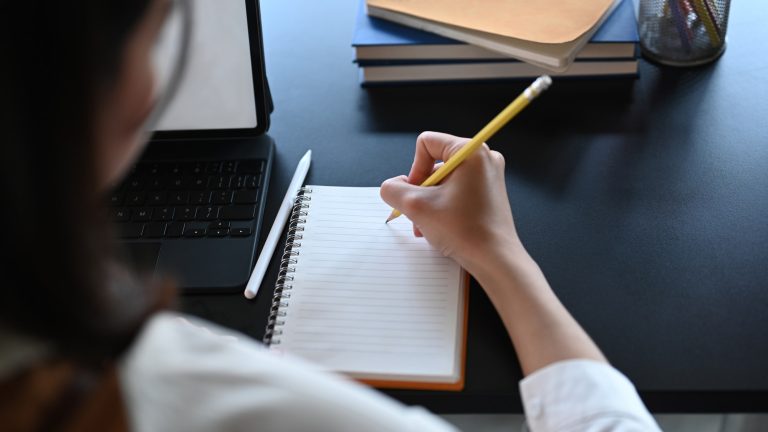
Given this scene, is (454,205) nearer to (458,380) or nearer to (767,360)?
(458,380)

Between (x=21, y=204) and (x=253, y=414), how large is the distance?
0.57 feet

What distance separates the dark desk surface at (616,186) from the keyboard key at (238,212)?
0.9 inches

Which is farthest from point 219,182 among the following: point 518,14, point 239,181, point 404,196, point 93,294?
point 93,294

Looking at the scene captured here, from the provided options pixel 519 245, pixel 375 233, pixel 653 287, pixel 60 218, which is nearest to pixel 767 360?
pixel 653 287

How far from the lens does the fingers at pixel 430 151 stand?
97cm

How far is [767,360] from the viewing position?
81cm

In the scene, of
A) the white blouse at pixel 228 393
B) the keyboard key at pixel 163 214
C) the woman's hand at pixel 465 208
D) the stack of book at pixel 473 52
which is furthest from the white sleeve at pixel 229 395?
the stack of book at pixel 473 52

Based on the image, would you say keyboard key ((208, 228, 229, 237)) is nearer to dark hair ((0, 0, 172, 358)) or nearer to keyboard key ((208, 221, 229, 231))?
keyboard key ((208, 221, 229, 231))

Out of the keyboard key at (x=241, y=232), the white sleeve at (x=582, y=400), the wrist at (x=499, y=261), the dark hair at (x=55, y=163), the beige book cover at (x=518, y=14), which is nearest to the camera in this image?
the dark hair at (x=55, y=163)

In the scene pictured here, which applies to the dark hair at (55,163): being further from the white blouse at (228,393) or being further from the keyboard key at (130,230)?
the keyboard key at (130,230)

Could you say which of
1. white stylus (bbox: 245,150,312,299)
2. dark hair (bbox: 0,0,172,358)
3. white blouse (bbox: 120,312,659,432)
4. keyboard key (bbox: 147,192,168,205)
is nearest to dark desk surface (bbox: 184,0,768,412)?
white stylus (bbox: 245,150,312,299)

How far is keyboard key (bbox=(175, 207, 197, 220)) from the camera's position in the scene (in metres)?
0.99

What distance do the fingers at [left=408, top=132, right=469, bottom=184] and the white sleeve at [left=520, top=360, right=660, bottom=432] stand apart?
287 millimetres

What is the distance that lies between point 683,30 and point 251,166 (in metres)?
0.57
